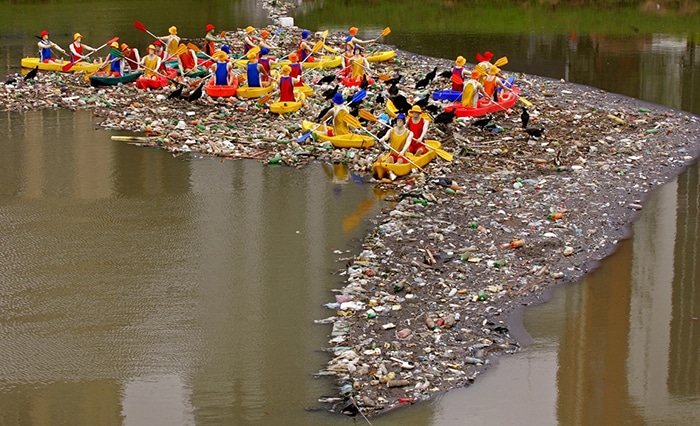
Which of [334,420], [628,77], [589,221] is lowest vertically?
[334,420]

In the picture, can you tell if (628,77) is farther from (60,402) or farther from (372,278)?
(60,402)

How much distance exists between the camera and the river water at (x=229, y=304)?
9.88 metres

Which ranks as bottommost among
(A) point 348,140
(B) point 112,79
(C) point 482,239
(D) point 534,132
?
(C) point 482,239

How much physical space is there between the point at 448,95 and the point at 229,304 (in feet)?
38.1

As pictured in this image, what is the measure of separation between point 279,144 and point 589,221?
683 centimetres

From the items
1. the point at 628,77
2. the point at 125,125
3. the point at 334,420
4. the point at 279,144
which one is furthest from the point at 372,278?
the point at 628,77

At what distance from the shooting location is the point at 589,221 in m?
15.0

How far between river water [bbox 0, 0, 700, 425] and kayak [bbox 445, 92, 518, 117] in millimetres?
4067

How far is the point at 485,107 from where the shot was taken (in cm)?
2095

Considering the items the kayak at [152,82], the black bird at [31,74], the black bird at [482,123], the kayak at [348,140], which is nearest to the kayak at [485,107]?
the black bird at [482,123]

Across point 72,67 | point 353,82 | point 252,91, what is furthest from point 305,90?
point 72,67

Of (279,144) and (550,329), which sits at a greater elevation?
(279,144)

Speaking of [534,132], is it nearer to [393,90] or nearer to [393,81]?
[393,90]

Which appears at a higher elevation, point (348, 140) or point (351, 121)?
point (351, 121)
